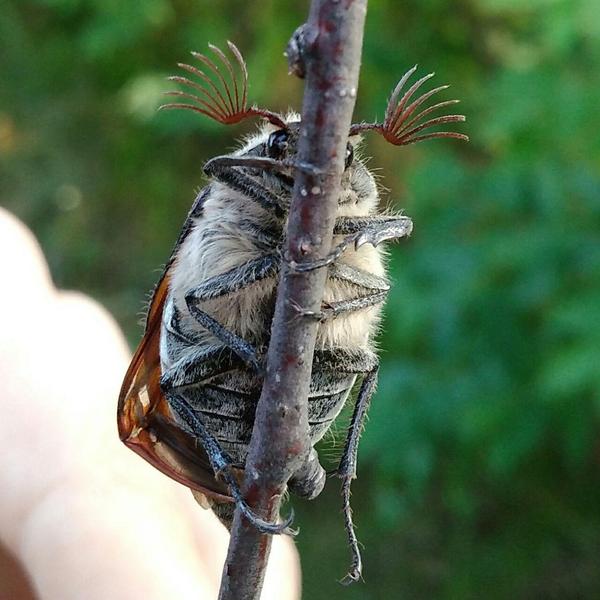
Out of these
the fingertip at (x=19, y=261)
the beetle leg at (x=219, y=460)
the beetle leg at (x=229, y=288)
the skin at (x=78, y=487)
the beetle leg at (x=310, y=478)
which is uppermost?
the beetle leg at (x=229, y=288)

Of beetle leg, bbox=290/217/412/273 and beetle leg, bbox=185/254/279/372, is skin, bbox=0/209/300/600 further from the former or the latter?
beetle leg, bbox=290/217/412/273

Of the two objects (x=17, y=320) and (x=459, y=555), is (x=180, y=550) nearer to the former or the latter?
(x=17, y=320)

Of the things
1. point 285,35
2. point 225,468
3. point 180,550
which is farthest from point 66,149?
point 225,468

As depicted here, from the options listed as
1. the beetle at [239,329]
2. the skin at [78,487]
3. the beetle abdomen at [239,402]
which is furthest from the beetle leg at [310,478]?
the skin at [78,487]

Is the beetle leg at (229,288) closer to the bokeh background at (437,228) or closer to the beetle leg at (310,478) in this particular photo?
the beetle leg at (310,478)

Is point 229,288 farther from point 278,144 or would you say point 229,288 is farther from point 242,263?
point 278,144

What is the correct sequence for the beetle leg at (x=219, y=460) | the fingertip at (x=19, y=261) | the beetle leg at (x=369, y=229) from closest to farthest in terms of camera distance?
the beetle leg at (x=219, y=460) → the beetle leg at (x=369, y=229) → the fingertip at (x=19, y=261)
